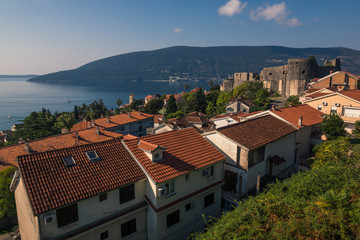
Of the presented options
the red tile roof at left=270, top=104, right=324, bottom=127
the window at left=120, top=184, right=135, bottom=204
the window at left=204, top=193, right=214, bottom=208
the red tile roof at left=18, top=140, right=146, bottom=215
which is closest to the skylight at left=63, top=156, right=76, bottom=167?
the red tile roof at left=18, top=140, right=146, bottom=215

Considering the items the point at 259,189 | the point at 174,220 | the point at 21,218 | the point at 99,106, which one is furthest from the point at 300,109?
the point at 99,106

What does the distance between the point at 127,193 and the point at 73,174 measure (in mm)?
3710

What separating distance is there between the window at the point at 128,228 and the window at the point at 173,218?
95.8 inches

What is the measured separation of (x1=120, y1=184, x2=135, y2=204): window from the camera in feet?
49.2

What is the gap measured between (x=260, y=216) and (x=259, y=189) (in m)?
10.9

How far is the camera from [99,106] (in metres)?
109

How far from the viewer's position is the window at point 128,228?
Answer: 15.4 metres

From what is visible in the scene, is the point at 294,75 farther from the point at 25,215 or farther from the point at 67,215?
the point at 25,215

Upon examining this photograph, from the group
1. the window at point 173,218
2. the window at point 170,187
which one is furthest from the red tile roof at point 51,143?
the window at point 170,187

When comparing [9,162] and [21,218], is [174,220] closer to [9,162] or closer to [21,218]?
[21,218]

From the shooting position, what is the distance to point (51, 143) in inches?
1427

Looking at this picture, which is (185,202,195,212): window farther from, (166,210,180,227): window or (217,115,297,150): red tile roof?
(217,115,297,150): red tile roof

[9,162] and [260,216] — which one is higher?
[260,216]

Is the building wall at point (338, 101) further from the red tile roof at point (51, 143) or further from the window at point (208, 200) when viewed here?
the red tile roof at point (51, 143)
